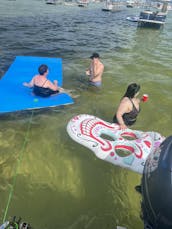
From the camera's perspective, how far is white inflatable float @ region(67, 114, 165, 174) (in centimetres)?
461

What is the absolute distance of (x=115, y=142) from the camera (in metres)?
5.02

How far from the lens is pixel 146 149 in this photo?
15.5 ft

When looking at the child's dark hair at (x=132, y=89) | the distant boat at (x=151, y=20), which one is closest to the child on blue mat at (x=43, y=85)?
the child's dark hair at (x=132, y=89)

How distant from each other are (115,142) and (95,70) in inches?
158

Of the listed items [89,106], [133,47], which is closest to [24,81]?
[89,106]

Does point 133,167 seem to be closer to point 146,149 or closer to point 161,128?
point 146,149

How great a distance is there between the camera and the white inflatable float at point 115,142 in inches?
181

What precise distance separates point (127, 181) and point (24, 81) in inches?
200

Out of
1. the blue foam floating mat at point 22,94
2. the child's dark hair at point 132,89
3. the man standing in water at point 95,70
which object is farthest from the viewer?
the man standing in water at point 95,70

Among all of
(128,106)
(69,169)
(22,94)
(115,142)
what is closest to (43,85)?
(22,94)

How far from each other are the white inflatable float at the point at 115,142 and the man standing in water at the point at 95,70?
3129 millimetres

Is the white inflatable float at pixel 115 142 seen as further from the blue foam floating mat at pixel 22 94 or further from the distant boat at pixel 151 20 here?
the distant boat at pixel 151 20

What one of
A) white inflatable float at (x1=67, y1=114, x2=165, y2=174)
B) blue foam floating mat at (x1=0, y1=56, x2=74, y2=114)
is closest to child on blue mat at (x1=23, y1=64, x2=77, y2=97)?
blue foam floating mat at (x1=0, y1=56, x2=74, y2=114)

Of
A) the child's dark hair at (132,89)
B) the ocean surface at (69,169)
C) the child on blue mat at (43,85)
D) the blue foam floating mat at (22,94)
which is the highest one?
the child's dark hair at (132,89)
